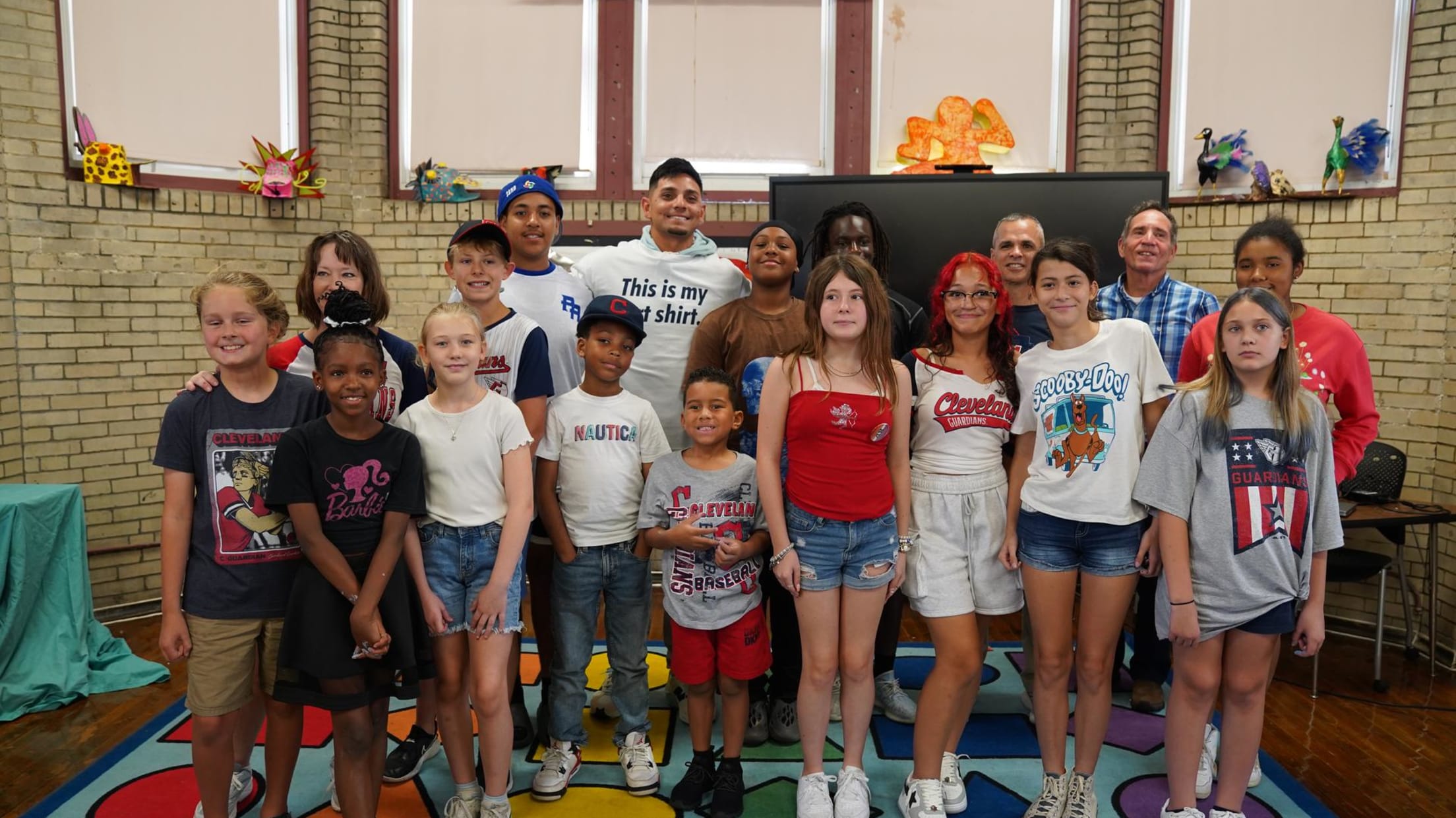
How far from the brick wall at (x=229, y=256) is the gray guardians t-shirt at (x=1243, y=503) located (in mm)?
2731

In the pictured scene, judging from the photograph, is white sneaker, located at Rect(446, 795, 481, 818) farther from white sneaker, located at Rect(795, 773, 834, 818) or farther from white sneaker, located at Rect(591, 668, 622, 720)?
white sneaker, located at Rect(795, 773, 834, 818)

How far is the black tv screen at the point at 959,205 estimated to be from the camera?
16.4 feet

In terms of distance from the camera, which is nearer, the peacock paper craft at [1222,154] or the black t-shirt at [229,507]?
the black t-shirt at [229,507]

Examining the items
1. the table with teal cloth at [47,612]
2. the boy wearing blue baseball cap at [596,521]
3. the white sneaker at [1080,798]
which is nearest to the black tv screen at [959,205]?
the boy wearing blue baseball cap at [596,521]

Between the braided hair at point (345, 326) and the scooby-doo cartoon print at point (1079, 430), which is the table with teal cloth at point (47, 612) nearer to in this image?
the braided hair at point (345, 326)

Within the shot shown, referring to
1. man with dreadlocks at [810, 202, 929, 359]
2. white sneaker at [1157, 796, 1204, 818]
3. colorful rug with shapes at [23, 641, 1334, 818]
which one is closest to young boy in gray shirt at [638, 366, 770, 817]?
colorful rug with shapes at [23, 641, 1334, 818]

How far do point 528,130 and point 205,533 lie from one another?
386 centimetres

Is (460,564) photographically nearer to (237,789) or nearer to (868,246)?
(237,789)

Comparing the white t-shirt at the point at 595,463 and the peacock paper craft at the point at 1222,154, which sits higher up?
the peacock paper craft at the point at 1222,154

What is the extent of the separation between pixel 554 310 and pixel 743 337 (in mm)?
656

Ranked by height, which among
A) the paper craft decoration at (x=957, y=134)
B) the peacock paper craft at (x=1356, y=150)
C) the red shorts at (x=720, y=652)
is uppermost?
the paper craft decoration at (x=957, y=134)

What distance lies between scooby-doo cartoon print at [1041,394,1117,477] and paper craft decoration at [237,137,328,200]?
4.56 metres

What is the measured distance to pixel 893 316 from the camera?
3143 millimetres

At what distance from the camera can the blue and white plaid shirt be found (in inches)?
127
